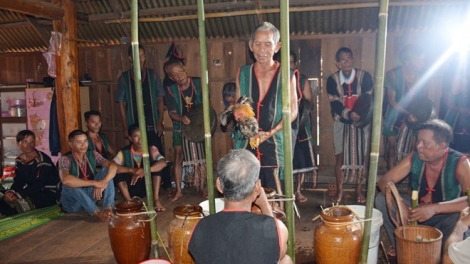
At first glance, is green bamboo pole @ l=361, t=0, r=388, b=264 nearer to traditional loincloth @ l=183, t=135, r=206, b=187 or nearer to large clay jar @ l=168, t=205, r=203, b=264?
large clay jar @ l=168, t=205, r=203, b=264

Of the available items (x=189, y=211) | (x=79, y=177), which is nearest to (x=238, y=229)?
(x=189, y=211)

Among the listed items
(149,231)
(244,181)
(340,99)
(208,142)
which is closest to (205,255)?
(244,181)

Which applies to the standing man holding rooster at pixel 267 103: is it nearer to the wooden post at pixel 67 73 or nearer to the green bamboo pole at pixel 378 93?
the green bamboo pole at pixel 378 93

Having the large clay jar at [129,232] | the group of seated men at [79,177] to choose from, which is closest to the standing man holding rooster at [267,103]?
the large clay jar at [129,232]

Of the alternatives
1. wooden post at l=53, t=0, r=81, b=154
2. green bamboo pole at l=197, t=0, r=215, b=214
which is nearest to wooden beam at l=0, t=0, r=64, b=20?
wooden post at l=53, t=0, r=81, b=154

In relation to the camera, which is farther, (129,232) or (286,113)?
(129,232)

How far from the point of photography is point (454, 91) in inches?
216

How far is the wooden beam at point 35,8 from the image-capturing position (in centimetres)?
475

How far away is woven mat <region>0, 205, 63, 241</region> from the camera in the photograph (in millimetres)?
4484

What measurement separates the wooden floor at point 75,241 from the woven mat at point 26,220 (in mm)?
96

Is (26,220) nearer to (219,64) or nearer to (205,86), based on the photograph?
(205,86)

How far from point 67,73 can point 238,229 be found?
4.56 metres

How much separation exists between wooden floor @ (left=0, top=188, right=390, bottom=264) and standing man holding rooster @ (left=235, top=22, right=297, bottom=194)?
98 centimetres

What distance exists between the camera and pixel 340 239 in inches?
107
